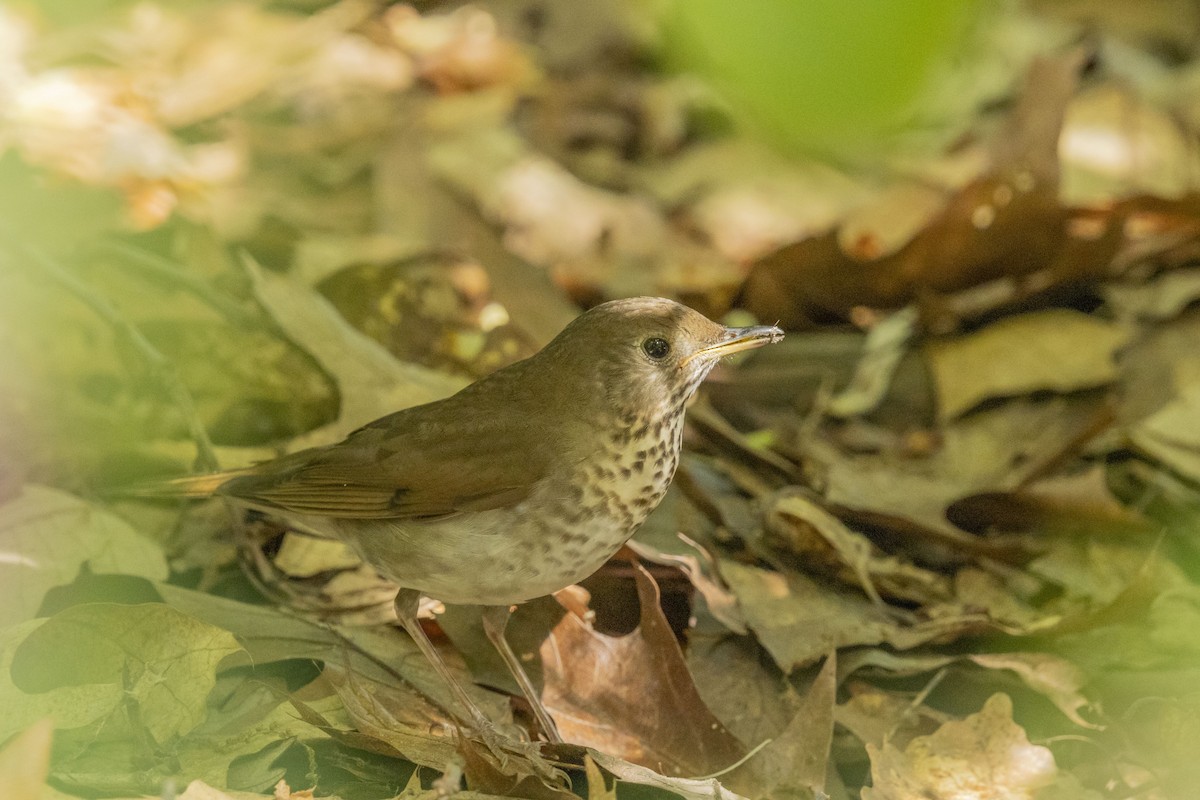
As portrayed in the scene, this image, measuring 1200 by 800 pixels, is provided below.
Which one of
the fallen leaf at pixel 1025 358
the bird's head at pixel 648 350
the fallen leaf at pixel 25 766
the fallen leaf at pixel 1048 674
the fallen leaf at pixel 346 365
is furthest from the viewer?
the fallen leaf at pixel 1025 358

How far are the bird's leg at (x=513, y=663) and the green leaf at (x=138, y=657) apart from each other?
674 mm

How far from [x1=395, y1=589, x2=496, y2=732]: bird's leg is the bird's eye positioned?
0.85 meters

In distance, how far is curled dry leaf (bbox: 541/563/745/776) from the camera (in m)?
3.18

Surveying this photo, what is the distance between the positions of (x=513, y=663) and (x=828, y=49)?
168 cm

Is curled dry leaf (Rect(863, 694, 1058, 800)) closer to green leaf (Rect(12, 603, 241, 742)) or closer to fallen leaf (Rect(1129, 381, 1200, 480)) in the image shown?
fallen leaf (Rect(1129, 381, 1200, 480))

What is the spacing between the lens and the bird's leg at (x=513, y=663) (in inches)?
127

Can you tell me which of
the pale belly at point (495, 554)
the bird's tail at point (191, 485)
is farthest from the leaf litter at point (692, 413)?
the pale belly at point (495, 554)

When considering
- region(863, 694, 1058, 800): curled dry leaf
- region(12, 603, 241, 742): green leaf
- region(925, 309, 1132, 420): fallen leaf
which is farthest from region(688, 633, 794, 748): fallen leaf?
region(925, 309, 1132, 420): fallen leaf

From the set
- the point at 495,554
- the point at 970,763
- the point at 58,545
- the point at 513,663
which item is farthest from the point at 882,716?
the point at 58,545

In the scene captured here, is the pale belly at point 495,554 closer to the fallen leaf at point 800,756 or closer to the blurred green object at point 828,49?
the fallen leaf at point 800,756

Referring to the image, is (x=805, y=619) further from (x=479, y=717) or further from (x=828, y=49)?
(x=828, y=49)

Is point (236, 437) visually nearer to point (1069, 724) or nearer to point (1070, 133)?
point (1069, 724)

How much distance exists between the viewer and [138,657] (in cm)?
302

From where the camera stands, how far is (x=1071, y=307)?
496cm
